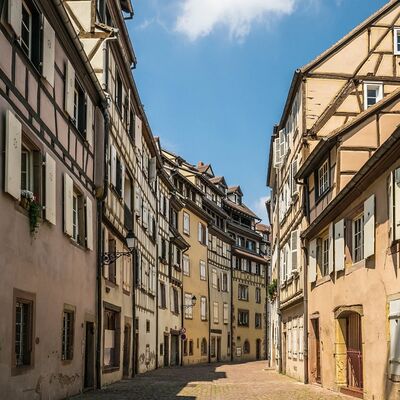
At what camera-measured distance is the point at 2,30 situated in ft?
37.2

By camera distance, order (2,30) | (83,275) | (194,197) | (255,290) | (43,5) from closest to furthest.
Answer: (2,30), (43,5), (83,275), (194,197), (255,290)

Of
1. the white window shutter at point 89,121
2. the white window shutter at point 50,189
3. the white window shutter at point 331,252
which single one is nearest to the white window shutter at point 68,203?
the white window shutter at point 50,189

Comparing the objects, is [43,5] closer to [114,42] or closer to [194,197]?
[114,42]

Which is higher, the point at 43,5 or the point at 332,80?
the point at 332,80

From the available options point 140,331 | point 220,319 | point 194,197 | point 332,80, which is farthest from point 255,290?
point 332,80

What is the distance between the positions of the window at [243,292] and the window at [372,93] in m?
38.8

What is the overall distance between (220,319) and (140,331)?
27.6 meters

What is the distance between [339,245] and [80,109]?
7237 millimetres

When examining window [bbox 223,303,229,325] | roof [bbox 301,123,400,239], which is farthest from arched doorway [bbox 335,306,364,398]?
window [bbox 223,303,229,325]

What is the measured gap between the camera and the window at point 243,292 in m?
62.1

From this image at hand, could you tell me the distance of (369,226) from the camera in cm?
1495

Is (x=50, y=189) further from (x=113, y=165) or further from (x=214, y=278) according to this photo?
(x=214, y=278)

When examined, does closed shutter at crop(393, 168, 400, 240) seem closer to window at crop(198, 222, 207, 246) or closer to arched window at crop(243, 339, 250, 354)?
window at crop(198, 222, 207, 246)

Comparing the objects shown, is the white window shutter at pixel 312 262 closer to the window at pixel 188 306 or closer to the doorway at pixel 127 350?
the doorway at pixel 127 350
